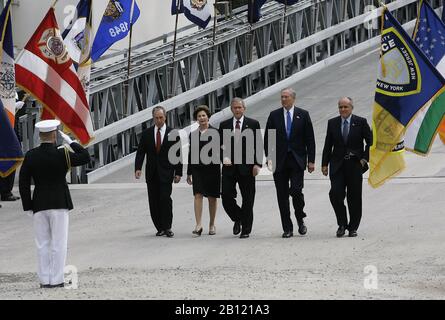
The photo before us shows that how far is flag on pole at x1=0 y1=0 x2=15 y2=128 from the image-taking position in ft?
57.3

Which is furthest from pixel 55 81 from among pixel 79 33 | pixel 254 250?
pixel 254 250

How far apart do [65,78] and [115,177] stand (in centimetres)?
382

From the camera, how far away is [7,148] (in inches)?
610

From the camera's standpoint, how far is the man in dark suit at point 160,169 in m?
16.2

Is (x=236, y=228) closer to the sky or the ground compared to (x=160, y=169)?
closer to the ground

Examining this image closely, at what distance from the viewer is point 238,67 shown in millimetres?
28344

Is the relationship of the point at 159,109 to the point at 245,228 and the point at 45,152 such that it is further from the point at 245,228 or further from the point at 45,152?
the point at 45,152

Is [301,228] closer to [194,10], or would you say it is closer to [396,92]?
[396,92]

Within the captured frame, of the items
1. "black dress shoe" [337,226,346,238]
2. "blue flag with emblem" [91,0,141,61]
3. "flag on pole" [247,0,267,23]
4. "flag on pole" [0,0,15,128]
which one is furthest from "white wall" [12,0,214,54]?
"black dress shoe" [337,226,346,238]

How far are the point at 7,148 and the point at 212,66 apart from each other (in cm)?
1193

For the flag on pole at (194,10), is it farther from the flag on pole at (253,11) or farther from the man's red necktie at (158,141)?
the man's red necktie at (158,141)

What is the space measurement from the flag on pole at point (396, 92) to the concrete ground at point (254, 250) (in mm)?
905

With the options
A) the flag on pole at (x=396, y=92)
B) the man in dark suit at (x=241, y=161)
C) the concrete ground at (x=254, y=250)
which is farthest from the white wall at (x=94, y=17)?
the flag on pole at (x=396, y=92)

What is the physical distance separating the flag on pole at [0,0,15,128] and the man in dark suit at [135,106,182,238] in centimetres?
230
